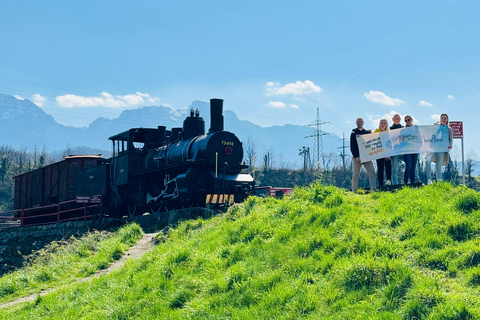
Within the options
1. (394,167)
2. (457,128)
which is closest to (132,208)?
(394,167)

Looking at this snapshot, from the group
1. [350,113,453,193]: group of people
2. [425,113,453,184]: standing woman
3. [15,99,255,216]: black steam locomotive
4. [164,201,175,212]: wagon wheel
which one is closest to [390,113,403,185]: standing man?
[350,113,453,193]: group of people

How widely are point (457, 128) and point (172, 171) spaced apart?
12441 millimetres

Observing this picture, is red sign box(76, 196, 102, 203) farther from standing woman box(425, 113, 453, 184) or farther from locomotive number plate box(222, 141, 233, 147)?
standing woman box(425, 113, 453, 184)

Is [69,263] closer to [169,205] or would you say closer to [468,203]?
[169,205]

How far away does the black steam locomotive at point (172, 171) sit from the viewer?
20234 mm

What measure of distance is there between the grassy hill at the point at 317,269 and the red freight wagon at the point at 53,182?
65.1 feet

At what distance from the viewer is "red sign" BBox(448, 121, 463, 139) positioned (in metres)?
13.3

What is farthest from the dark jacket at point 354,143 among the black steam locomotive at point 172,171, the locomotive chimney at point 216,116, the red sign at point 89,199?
the red sign at point 89,199

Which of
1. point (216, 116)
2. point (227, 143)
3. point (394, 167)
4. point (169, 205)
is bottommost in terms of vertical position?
point (169, 205)

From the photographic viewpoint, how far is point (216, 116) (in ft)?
72.7

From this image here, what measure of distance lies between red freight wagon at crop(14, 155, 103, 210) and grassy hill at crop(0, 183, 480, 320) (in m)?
19.8

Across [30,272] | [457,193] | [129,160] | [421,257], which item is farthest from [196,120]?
[421,257]

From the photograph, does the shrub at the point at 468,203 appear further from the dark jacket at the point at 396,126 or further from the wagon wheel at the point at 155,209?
the wagon wheel at the point at 155,209

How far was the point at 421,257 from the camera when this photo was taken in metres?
7.76
